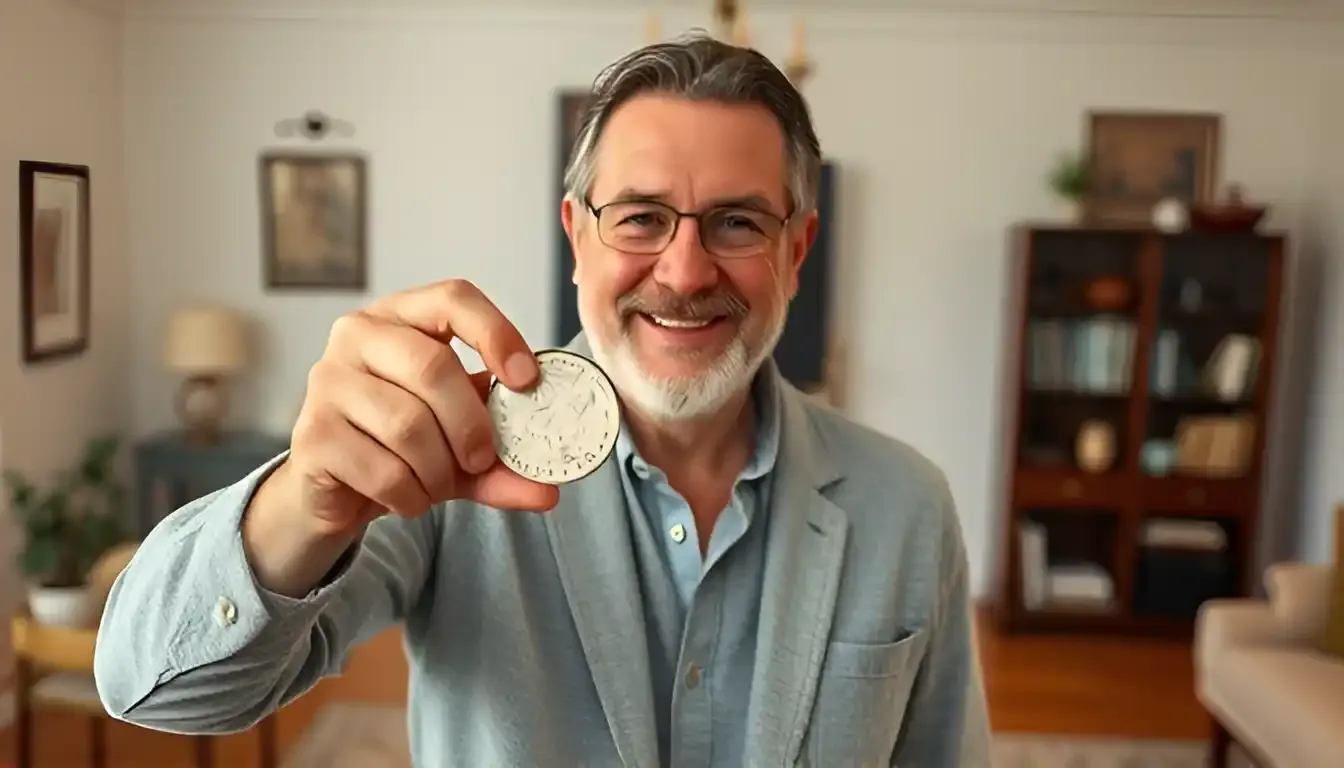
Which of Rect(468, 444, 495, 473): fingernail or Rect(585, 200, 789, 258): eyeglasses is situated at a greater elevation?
Rect(585, 200, 789, 258): eyeglasses

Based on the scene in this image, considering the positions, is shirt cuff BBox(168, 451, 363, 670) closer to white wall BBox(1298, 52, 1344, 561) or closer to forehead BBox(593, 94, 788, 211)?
forehead BBox(593, 94, 788, 211)

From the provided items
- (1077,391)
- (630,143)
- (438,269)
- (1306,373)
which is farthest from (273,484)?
(1306,373)

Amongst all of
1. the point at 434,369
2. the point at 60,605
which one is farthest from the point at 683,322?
the point at 60,605

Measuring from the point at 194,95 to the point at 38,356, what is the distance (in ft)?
7.08

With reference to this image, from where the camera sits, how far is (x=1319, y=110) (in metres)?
3.66

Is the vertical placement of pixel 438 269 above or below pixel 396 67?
below

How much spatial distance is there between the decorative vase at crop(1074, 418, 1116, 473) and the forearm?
3274mm

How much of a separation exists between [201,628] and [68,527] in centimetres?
68

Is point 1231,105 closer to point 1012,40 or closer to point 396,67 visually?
point 1012,40

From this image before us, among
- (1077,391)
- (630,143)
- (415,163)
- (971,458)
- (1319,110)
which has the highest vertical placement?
(1319,110)

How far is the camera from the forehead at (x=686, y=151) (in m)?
0.94

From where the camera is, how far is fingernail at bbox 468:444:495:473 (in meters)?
0.71

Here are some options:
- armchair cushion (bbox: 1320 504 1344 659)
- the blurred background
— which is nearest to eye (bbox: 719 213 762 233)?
armchair cushion (bbox: 1320 504 1344 659)

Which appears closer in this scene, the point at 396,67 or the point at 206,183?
the point at 206,183
